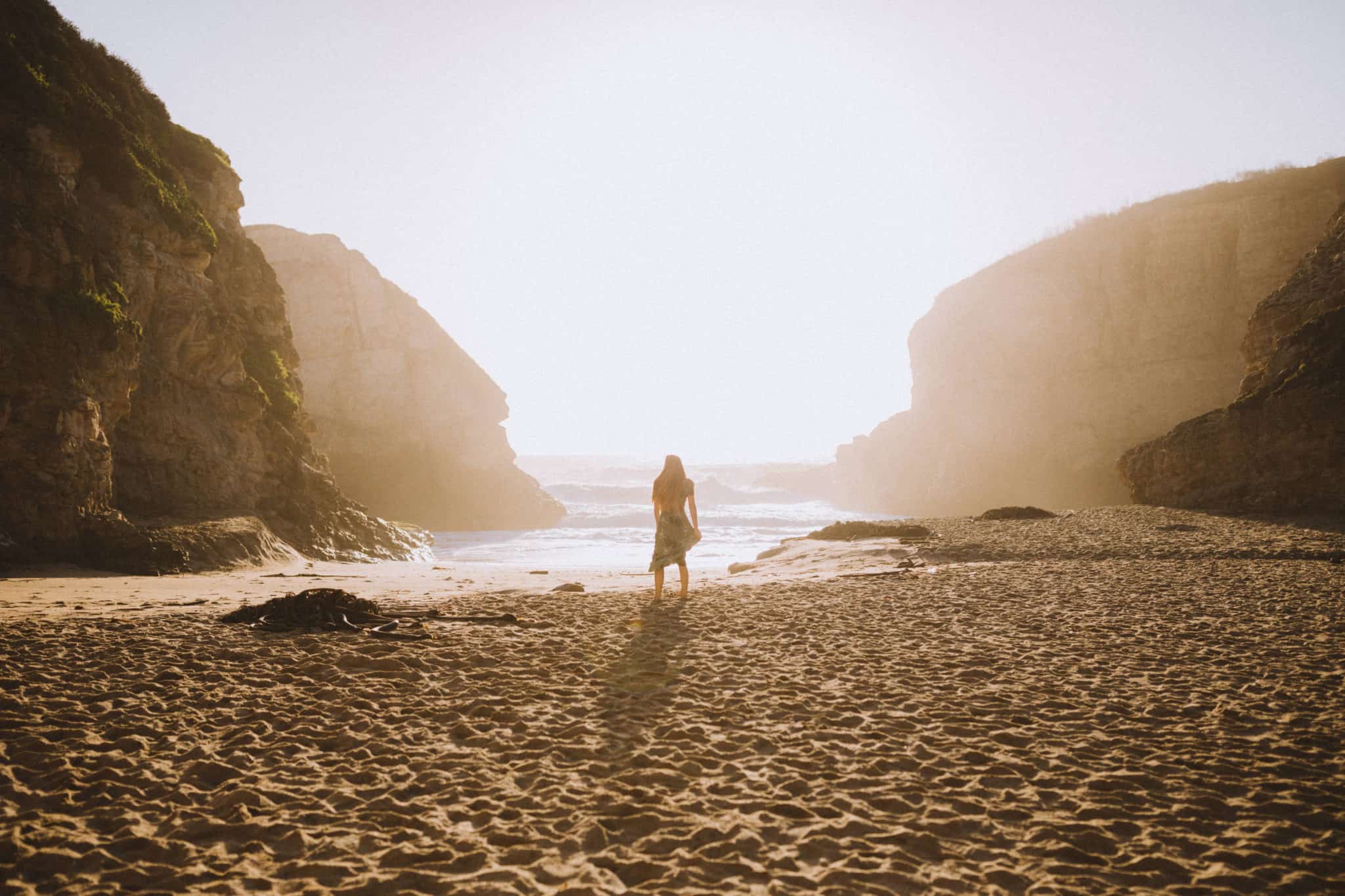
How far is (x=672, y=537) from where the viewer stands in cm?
964

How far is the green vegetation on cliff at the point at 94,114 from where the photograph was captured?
13.2 metres

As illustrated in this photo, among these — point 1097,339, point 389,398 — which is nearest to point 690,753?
point 389,398

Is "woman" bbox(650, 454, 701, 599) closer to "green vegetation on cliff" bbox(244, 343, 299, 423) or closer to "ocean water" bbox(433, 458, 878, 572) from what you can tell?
"ocean water" bbox(433, 458, 878, 572)

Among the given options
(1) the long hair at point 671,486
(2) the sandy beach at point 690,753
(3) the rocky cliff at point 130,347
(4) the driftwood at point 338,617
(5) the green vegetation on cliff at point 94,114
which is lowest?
(2) the sandy beach at point 690,753

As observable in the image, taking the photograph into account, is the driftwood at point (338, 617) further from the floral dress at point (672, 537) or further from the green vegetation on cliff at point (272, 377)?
the green vegetation on cliff at point (272, 377)

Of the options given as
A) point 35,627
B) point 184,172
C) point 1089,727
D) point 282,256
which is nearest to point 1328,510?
point 1089,727

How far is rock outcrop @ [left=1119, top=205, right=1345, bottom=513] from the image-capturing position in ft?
62.0

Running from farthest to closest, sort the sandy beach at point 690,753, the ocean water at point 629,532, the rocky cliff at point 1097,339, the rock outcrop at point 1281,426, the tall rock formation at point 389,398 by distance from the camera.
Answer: the tall rock formation at point 389,398, the rocky cliff at point 1097,339, the ocean water at point 629,532, the rock outcrop at point 1281,426, the sandy beach at point 690,753

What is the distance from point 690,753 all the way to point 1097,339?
51059 mm

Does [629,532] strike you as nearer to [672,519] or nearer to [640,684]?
[672,519]

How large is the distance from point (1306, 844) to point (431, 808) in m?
4.49

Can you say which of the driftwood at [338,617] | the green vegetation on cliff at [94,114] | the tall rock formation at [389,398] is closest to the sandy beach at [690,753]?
the driftwood at [338,617]

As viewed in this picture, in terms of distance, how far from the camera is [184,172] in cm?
1970

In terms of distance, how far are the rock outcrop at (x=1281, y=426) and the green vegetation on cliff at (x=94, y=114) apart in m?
33.2
